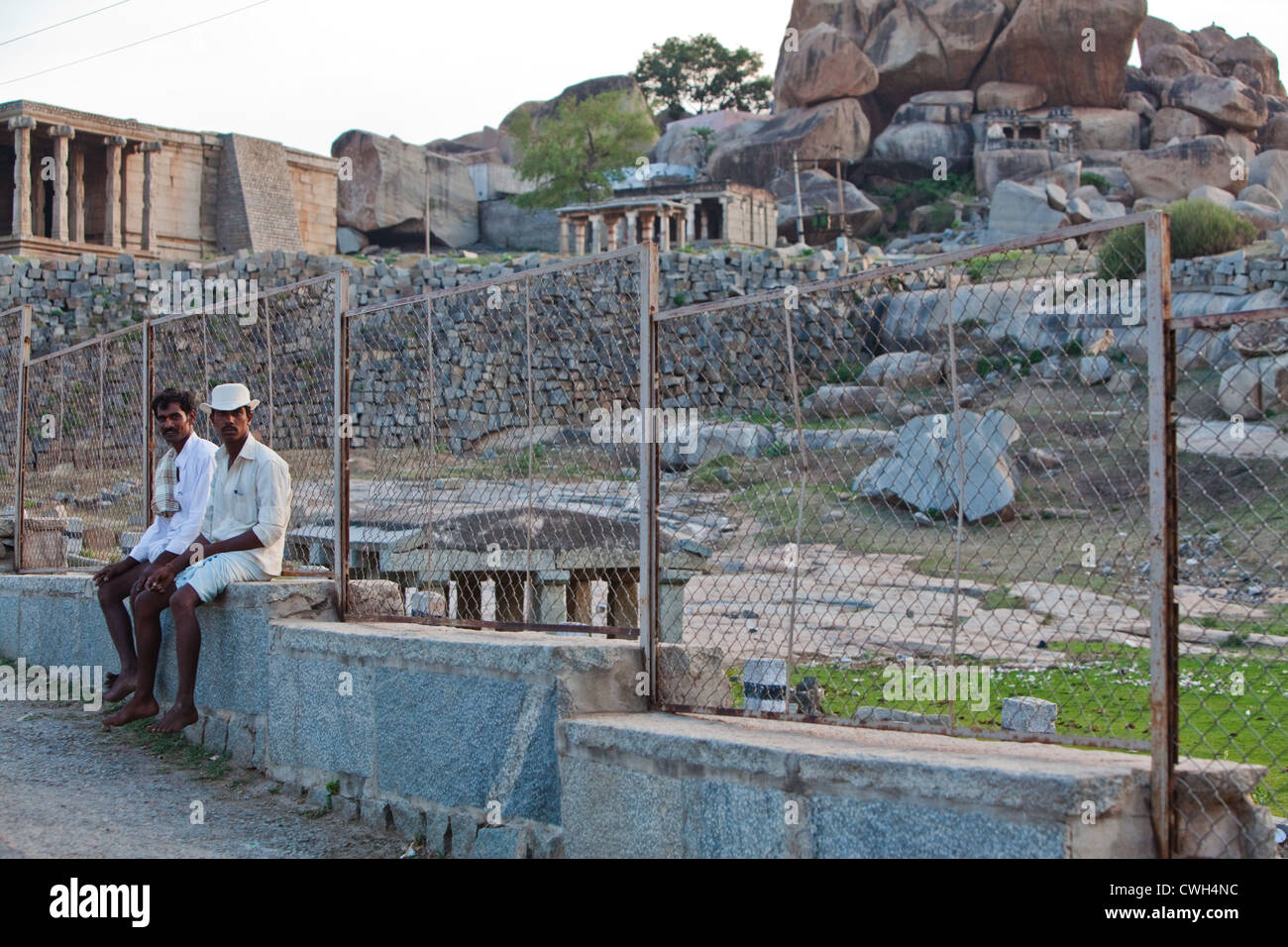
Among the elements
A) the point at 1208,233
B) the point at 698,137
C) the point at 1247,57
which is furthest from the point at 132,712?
the point at 1247,57

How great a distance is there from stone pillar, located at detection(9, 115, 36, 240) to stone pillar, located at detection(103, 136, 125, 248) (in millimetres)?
2010

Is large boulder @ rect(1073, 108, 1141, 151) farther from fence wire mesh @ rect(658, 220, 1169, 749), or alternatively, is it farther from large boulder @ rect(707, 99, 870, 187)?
fence wire mesh @ rect(658, 220, 1169, 749)

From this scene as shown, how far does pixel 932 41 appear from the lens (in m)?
48.7

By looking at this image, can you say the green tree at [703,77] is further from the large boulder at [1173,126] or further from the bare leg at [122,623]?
the bare leg at [122,623]

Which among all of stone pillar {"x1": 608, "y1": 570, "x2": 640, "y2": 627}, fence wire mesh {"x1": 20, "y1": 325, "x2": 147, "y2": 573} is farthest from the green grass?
fence wire mesh {"x1": 20, "y1": 325, "x2": 147, "y2": 573}

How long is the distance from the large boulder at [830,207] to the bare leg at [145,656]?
130 ft

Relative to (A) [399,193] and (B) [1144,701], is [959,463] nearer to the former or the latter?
(B) [1144,701]

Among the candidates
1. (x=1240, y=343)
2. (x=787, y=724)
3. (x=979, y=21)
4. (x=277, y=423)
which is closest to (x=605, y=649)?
(x=787, y=724)

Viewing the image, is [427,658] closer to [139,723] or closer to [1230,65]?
[139,723]

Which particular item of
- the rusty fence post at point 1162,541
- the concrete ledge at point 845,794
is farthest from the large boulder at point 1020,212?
the rusty fence post at point 1162,541

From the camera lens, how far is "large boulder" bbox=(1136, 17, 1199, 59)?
52969 mm

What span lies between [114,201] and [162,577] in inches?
1185

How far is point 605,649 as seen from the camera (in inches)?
167
